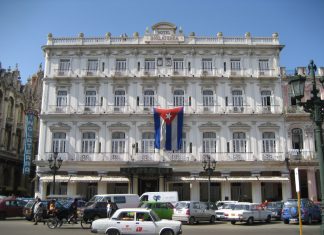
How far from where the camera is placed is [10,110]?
46.3 metres

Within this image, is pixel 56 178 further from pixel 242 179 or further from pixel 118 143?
pixel 242 179

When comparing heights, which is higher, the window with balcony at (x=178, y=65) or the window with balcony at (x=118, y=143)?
the window with balcony at (x=178, y=65)

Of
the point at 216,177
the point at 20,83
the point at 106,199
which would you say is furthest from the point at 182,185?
the point at 20,83

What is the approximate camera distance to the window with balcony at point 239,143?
34.3 m

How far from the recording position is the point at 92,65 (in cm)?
3647

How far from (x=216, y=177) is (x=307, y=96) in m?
12.5

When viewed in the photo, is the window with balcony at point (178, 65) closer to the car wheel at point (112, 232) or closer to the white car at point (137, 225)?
the white car at point (137, 225)

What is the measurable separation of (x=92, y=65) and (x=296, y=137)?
21834 millimetres

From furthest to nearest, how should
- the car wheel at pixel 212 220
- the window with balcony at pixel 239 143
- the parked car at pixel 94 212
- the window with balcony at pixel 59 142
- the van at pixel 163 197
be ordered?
the window with balcony at pixel 59 142 → the window with balcony at pixel 239 143 → the van at pixel 163 197 → the car wheel at pixel 212 220 → the parked car at pixel 94 212

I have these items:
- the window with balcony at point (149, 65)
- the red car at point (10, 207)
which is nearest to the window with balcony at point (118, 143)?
the window with balcony at point (149, 65)

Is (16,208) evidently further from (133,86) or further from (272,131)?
(272,131)

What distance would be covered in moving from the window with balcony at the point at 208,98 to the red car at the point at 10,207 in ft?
61.9

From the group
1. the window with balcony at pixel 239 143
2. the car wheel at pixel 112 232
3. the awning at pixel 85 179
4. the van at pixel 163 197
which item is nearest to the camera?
the car wheel at pixel 112 232

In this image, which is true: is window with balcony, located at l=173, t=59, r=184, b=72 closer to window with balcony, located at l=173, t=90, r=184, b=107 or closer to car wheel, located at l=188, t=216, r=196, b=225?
window with balcony, located at l=173, t=90, r=184, b=107
